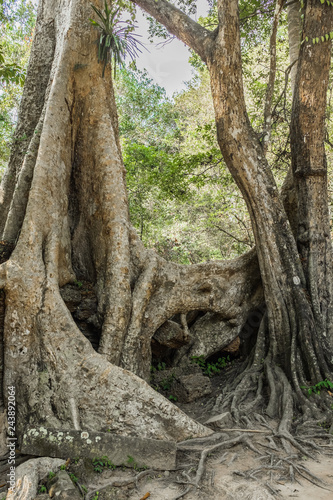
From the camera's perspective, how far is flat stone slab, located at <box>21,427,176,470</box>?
8.71 feet

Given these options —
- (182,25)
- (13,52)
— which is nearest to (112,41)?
(182,25)

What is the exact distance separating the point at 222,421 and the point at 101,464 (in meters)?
1.54

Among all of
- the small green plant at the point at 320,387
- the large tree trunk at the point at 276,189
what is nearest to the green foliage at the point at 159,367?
the large tree trunk at the point at 276,189

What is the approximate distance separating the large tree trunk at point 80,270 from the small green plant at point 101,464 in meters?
0.38

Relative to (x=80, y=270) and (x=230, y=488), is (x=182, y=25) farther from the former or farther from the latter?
(x=230, y=488)

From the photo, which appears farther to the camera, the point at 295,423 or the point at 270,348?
the point at 270,348

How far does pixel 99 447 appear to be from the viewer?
2.70 m

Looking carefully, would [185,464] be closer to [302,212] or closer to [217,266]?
[217,266]

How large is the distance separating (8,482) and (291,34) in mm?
7463

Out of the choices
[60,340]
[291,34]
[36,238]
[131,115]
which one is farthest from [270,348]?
[131,115]

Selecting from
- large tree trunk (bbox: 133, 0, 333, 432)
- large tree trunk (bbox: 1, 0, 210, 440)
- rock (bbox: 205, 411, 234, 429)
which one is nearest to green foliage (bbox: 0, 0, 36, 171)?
large tree trunk (bbox: 1, 0, 210, 440)

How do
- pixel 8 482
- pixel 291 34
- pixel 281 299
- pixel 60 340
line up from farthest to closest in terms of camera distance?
1. pixel 291 34
2. pixel 281 299
3. pixel 60 340
4. pixel 8 482

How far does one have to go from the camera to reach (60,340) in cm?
346

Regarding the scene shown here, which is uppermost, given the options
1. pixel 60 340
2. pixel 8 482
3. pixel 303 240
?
pixel 303 240
